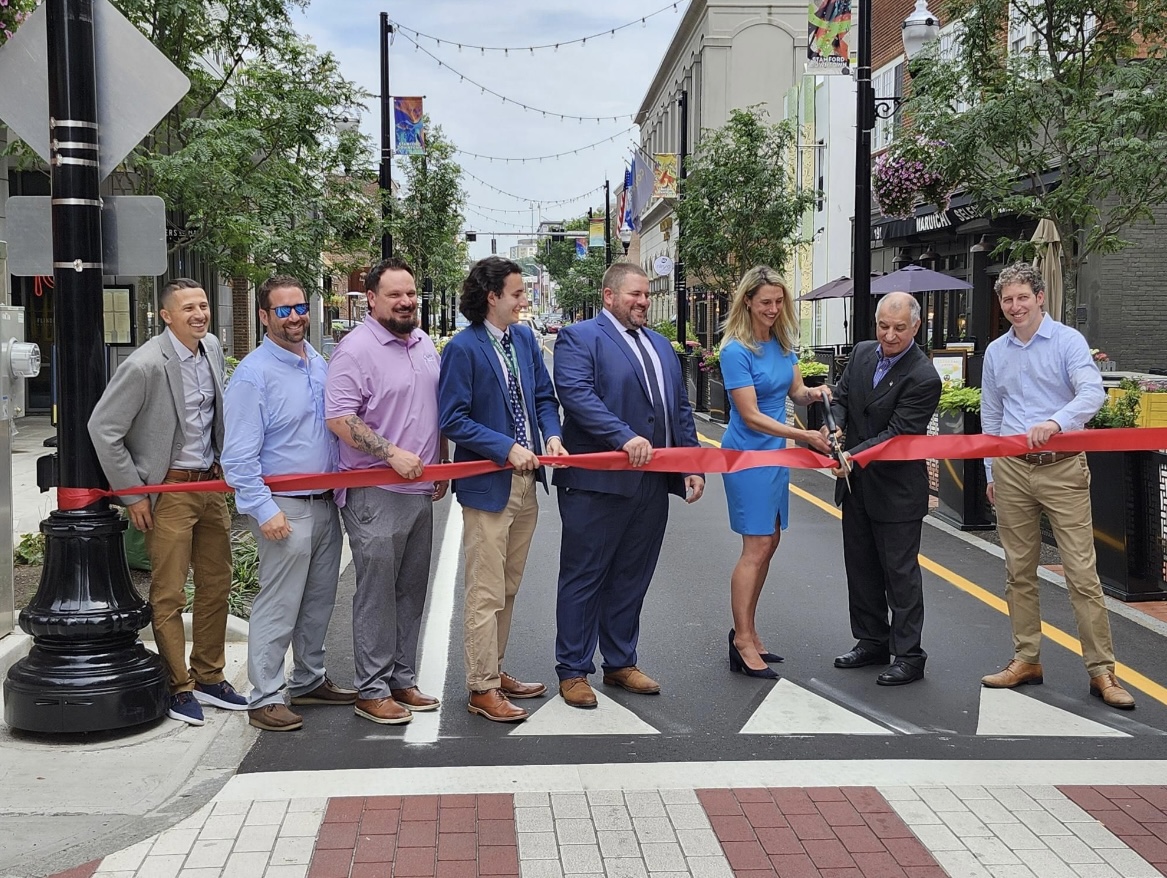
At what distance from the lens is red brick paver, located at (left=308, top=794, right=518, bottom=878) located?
4090 mm

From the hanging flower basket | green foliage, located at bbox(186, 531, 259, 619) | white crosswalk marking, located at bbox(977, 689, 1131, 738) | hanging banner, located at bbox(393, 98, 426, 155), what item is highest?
hanging banner, located at bbox(393, 98, 426, 155)

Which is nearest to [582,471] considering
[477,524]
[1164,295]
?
[477,524]

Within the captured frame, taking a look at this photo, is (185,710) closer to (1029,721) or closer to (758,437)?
(758,437)

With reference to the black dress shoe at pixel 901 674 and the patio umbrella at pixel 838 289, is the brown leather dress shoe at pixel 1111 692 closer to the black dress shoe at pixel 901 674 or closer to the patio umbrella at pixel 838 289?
the black dress shoe at pixel 901 674

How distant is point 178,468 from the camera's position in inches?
224

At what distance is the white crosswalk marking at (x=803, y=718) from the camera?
18.2ft

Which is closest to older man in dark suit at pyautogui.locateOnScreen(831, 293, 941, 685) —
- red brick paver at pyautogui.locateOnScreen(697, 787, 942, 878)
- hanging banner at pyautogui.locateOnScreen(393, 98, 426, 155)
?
red brick paver at pyautogui.locateOnScreen(697, 787, 942, 878)

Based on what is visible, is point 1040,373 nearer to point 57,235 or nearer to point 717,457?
point 717,457

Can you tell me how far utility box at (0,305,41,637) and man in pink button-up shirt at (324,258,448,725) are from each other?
1687mm

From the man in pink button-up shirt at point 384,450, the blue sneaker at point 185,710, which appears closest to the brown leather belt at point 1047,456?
the man in pink button-up shirt at point 384,450

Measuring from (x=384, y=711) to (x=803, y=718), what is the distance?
6.22 ft

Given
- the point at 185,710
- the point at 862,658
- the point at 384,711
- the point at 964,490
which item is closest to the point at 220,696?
the point at 185,710

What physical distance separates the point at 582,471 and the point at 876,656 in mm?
1966

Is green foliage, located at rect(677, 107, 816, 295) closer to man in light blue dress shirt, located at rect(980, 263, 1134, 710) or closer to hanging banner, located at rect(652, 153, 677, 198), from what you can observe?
hanging banner, located at rect(652, 153, 677, 198)
